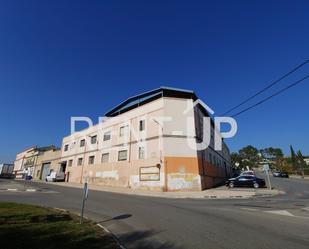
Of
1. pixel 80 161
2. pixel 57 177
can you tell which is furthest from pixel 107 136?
pixel 57 177

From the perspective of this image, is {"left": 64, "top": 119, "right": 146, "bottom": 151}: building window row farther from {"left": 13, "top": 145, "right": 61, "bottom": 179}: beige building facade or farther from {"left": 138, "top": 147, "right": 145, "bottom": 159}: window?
{"left": 13, "top": 145, "right": 61, "bottom": 179}: beige building facade

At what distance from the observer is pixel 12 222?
778cm

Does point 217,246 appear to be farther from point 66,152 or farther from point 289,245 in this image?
point 66,152

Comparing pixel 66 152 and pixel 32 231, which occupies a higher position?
pixel 66 152

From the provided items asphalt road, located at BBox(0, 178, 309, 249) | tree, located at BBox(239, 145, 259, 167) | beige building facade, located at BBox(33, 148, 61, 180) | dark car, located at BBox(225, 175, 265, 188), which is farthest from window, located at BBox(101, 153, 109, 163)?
tree, located at BBox(239, 145, 259, 167)

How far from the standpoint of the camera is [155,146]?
28453 mm

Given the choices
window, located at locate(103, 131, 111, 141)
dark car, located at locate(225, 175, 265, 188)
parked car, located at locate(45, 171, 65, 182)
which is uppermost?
window, located at locate(103, 131, 111, 141)

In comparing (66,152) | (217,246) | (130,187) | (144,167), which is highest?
(66,152)

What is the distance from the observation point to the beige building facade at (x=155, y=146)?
2691 cm

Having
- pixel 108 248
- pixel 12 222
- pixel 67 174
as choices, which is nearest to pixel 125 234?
pixel 108 248

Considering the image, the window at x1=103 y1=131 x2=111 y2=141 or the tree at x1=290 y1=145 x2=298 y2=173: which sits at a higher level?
the tree at x1=290 y1=145 x2=298 y2=173

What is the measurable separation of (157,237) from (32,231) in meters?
3.53

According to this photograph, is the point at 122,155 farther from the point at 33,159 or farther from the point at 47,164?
the point at 33,159

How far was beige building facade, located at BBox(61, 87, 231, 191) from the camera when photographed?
26.9 metres
